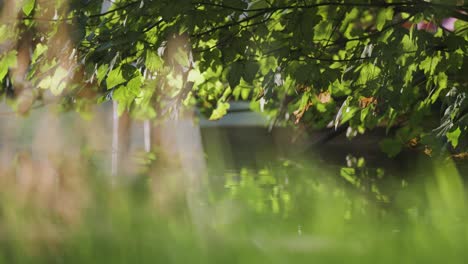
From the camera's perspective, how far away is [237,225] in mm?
6090

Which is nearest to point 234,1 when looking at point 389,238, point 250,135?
point 389,238

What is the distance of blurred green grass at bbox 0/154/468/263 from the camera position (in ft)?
16.5

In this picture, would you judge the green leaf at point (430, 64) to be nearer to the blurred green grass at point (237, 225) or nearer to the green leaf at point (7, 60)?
the blurred green grass at point (237, 225)

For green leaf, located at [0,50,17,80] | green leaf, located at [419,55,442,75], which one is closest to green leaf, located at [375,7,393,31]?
green leaf, located at [419,55,442,75]

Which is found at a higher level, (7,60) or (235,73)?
(7,60)

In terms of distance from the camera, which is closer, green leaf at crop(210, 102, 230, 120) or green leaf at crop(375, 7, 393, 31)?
green leaf at crop(375, 7, 393, 31)

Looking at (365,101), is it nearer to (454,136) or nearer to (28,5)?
(454,136)

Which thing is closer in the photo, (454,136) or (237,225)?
(237,225)

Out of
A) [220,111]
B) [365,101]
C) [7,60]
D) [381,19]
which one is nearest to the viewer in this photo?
[7,60]

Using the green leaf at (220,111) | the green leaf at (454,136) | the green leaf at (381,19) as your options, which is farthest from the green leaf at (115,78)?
the green leaf at (220,111)

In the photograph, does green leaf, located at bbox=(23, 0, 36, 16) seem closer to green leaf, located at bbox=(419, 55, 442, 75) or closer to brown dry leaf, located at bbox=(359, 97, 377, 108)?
brown dry leaf, located at bbox=(359, 97, 377, 108)

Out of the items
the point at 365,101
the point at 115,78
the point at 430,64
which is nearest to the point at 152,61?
the point at 115,78

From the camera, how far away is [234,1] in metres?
6.04

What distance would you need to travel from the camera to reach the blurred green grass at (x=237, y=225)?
5031 mm
